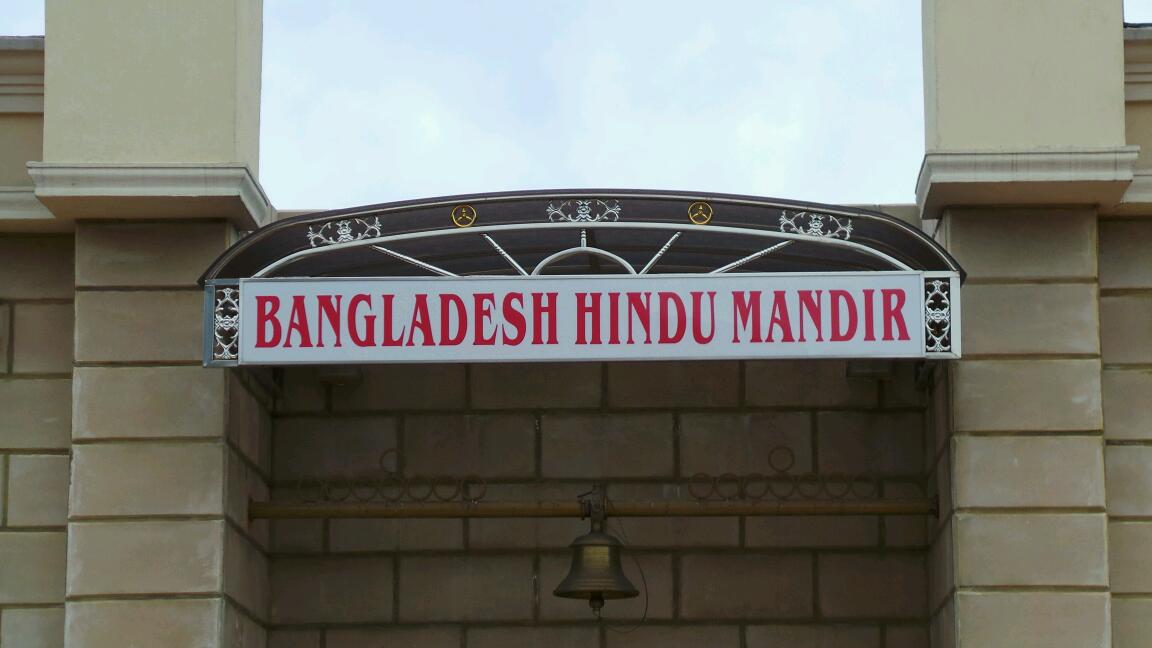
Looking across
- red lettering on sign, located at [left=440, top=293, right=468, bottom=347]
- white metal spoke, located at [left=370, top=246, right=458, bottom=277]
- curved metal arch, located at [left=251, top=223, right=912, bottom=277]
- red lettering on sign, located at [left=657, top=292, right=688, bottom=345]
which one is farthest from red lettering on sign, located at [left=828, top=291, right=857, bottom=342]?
white metal spoke, located at [left=370, top=246, right=458, bottom=277]

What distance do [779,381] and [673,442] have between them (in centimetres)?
A: 95

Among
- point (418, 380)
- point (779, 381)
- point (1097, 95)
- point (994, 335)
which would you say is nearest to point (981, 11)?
point (1097, 95)

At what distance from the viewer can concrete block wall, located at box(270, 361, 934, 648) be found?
1521 cm

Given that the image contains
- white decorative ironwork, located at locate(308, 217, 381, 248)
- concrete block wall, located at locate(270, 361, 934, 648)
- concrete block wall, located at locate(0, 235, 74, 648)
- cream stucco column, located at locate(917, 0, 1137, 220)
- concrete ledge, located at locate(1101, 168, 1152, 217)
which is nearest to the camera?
white decorative ironwork, located at locate(308, 217, 381, 248)

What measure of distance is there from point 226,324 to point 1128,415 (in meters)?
6.34

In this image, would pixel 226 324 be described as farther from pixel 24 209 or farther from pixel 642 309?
pixel 642 309

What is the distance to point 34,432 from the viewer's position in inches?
576

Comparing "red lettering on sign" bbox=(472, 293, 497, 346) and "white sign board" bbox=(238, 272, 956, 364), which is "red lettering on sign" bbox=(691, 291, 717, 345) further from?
"red lettering on sign" bbox=(472, 293, 497, 346)

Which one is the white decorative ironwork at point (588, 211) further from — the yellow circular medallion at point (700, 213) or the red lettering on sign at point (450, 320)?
the red lettering on sign at point (450, 320)

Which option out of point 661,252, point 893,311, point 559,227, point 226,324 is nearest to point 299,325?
point 226,324


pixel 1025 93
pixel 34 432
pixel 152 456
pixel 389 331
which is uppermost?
pixel 1025 93

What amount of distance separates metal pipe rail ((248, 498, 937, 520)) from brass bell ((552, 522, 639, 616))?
0.39m

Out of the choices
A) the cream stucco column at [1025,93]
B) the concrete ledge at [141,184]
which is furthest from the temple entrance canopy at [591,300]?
the cream stucco column at [1025,93]

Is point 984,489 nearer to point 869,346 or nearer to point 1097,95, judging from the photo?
point 869,346
